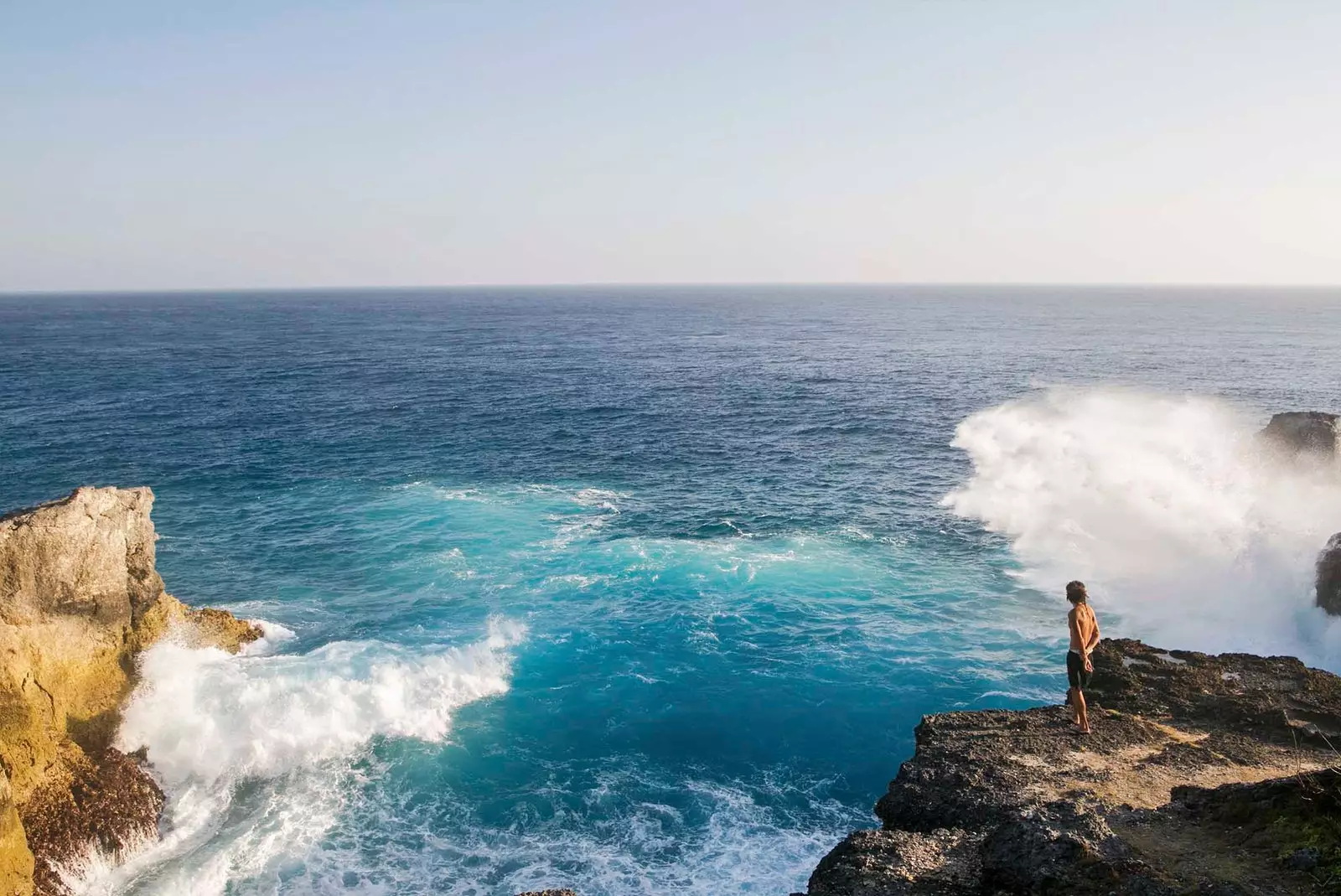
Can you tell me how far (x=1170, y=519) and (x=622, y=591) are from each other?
2619cm

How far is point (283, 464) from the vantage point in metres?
50.0

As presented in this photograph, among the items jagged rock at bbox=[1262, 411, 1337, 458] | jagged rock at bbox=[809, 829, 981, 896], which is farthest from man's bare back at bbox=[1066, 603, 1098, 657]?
→ jagged rock at bbox=[1262, 411, 1337, 458]

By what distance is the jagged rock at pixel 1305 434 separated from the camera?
38.2m

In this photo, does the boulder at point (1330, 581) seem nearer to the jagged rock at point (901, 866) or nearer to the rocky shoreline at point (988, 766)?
the rocky shoreline at point (988, 766)

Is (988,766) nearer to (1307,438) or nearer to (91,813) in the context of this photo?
(91,813)

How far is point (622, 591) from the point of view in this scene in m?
33.0

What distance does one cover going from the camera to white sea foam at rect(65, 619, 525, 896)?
63.7 ft

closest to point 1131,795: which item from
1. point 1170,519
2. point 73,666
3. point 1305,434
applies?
point 73,666

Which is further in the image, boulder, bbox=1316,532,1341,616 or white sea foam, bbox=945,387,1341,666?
white sea foam, bbox=945,387,1341,666

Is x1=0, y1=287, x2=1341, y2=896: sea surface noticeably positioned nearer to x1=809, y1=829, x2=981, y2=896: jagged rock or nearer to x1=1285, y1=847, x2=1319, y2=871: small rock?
x1=809, y1=829, x2=981, y2=896: jagged rock

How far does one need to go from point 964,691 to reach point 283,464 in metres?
42.5

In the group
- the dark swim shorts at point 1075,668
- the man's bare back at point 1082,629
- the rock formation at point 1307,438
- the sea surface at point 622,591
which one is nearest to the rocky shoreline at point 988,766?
the dark swim shorts at point 1075,668

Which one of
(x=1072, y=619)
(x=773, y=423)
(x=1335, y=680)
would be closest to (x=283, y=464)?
(x=773, y=423)

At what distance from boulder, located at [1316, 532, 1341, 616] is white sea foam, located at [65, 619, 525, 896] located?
28294 mm
